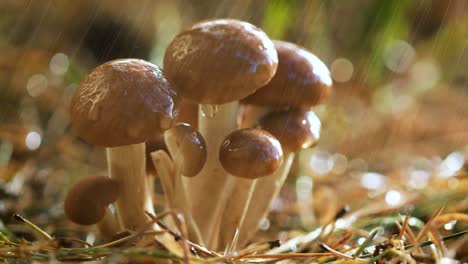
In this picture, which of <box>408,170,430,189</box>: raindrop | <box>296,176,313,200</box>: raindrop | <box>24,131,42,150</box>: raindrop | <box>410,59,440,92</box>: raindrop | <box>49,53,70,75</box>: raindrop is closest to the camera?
<box>408,170,430,189</box>: raindrop

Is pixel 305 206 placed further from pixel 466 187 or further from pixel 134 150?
pixel 134 150

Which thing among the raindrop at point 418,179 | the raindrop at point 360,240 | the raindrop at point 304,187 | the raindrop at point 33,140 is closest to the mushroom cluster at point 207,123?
the raindrop at point 360,240

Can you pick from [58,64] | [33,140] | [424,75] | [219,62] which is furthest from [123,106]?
[424,75]

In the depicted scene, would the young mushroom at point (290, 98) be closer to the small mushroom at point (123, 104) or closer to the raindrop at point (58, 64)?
the small mushroom at point (123, 104)

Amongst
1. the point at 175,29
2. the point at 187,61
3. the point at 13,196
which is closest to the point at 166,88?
the point at 187,61

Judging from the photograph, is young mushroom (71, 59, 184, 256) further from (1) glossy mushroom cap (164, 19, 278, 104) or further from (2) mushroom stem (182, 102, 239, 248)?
(2) mushroom stem (182, 102, 239, 248)

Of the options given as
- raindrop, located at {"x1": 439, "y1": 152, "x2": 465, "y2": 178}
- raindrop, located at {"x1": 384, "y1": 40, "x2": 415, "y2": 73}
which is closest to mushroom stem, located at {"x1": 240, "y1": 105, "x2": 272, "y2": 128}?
raindrop, located at {"x1": 439, "y1": 152, "x2": 465, "y2": 178}

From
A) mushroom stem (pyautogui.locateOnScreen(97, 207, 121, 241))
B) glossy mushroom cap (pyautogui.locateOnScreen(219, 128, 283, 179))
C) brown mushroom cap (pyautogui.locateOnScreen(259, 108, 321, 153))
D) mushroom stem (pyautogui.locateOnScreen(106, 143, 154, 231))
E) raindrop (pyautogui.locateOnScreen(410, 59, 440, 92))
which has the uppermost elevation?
raindrop (pyautogui.locateOnScreen(410, 59, 440, 92))

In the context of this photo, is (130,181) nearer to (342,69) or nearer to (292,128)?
(292,128)
